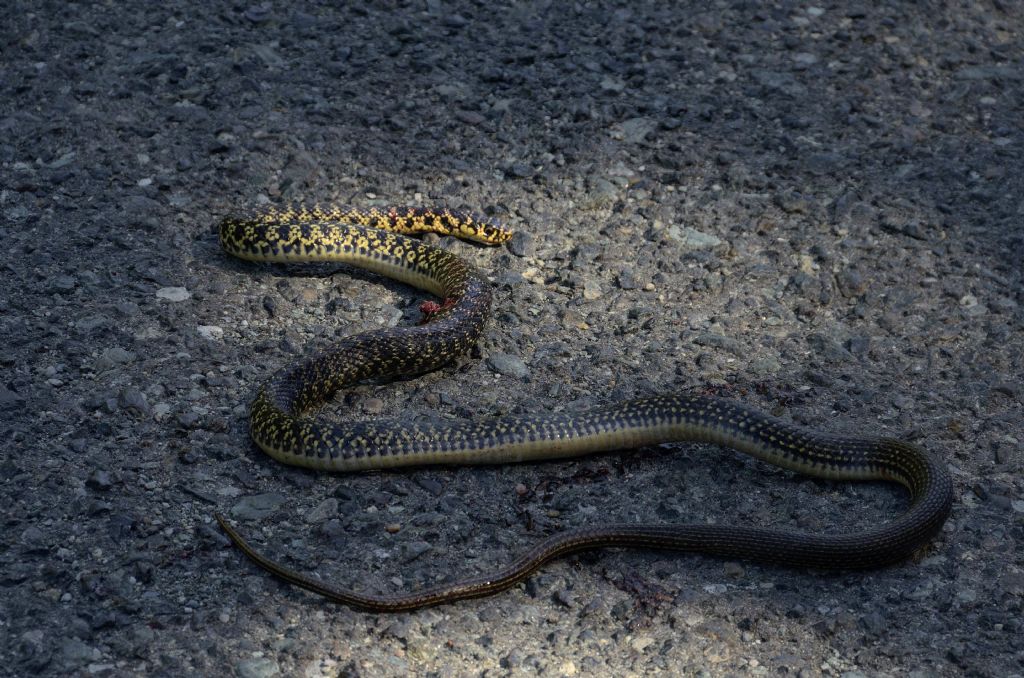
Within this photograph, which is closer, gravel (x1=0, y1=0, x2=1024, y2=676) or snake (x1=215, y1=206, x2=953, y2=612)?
gravel (x1=0, y1=0, x2=1024, y2=676)

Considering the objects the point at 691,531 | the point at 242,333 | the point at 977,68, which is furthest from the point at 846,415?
the point at 977,68

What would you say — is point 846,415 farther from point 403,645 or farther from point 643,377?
point 403,645

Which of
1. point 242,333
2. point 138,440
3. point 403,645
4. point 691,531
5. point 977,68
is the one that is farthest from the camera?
point 977,68

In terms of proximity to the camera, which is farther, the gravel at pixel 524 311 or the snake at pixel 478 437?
the snake at pixel 478 437

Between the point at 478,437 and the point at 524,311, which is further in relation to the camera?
the point at 524,311
